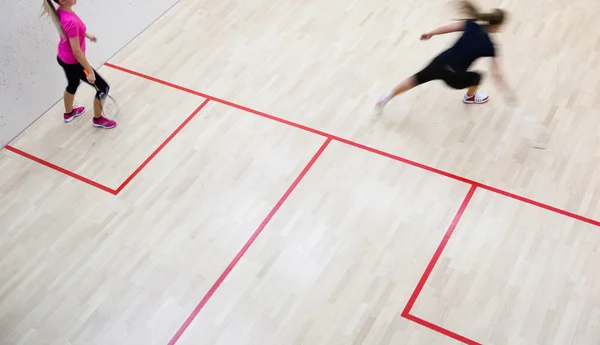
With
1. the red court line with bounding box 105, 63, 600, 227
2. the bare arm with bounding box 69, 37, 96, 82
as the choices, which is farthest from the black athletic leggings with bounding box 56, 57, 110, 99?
the red court line with bounding box 105, 63, 600, 227

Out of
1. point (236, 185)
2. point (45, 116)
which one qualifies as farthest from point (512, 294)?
point (45, 116)

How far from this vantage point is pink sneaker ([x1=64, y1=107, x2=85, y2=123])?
15.1ft

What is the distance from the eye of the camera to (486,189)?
3865mm

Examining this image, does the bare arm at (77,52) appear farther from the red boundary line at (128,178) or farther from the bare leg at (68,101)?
the red boundary line at (128,178)

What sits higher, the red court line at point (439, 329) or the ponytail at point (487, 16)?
the ponytail at point (487, 16)

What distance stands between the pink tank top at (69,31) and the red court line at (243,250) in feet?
5.68

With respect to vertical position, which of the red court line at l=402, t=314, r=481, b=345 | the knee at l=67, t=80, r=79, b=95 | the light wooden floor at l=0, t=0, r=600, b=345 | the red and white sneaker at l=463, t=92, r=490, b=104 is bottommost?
the red court line at l=402, t=314, r=481, b=345

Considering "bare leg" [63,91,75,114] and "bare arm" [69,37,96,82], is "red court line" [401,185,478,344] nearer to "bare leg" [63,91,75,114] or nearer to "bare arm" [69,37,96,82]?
"bare arm" [69,37,96,82]

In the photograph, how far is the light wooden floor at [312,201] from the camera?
3320 mm

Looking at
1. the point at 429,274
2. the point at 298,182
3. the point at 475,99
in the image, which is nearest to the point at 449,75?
the point at 475,99

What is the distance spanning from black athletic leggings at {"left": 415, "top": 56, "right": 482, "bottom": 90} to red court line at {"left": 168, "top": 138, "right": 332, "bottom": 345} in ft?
2.69

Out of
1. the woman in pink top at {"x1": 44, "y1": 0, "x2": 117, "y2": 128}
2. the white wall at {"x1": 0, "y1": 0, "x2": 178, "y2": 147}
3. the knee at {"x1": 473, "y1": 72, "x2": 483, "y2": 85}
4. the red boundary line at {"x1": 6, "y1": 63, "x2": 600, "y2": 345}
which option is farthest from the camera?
the white wall at {"x1": 0, "y1": 0, "x2": 178, "y2": 147}

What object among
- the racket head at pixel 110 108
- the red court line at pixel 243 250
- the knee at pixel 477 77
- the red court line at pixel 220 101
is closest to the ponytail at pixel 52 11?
the racket head at pixel 110 108

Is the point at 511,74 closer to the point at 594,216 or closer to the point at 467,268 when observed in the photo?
the point at 594,216
